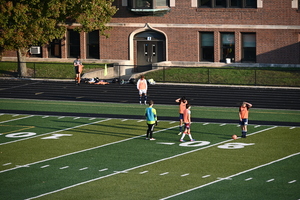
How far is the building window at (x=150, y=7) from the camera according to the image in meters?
52.3

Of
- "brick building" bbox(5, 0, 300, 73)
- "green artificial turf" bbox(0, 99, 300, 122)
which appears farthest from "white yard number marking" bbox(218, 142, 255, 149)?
"brick building" bbox(5, 0, 300, 73)

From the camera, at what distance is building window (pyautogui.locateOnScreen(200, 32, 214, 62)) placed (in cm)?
5309

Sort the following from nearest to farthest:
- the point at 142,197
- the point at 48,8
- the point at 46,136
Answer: the point at 142,197
the point at 46,136
the point at 48,8

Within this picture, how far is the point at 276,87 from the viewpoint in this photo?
1795 inches

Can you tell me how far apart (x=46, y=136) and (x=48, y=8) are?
20091 millimetres

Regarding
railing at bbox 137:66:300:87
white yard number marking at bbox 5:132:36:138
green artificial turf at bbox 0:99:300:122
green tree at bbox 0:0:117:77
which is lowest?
white yard number marking at bbox 5:132:36:138

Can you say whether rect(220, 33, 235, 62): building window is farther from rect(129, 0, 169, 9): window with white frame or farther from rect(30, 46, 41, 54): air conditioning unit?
rect(30, 46, 41, 54): air conditioning unit

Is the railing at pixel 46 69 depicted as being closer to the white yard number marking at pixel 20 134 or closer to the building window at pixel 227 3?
the building window at pixel 227 3

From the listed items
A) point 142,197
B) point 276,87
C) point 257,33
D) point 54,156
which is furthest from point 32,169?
point 257,33

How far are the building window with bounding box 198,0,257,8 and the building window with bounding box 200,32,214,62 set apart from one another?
230cm

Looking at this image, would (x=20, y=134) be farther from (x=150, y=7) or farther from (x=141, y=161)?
(x=150, y=7)

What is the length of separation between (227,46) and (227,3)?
134 inches

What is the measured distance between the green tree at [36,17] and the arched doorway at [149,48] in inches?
216

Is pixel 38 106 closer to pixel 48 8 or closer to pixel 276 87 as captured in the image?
pixel 48 8
